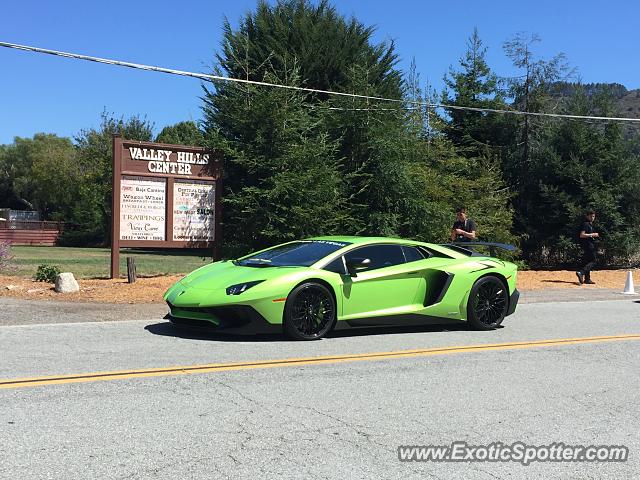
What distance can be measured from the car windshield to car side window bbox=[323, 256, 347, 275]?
17 cm

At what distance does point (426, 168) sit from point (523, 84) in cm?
828

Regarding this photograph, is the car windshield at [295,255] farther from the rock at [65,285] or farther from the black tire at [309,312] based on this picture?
the rock at [65,285]

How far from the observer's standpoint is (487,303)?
30.9ft

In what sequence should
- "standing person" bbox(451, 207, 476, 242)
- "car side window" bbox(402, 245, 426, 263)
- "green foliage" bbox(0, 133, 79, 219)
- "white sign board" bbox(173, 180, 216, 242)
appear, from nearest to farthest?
"car side window" bbox(402, 245, 426, 263), "standing person" bbox(451, 207, 476, 242), "white sign board" bbox(173, 180, 216, 242), "green foliage" bbox(0, 133, 79, 219)

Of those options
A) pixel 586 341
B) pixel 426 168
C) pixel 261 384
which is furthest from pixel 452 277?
pixel 426 168

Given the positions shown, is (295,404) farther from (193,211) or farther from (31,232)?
(31,232)

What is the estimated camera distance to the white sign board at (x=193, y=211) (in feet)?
48.3

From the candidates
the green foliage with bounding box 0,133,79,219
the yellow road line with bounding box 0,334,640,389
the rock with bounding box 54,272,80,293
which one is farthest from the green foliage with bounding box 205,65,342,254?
the green foliage with bounding box 0,133,79,219

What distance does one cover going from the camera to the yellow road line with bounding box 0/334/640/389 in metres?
5.72

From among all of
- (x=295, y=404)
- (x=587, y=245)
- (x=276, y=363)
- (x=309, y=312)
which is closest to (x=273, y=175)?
(x=309, y=312)

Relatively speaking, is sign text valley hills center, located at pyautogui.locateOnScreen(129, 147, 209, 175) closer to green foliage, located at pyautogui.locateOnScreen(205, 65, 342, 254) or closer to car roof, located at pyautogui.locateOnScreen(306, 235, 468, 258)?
green foliage, located at pyautogui.locateOnScreen(205, 65, 342, 254)

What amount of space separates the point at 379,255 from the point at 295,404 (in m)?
3.87

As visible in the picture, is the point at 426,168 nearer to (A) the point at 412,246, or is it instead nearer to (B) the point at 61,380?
(A) the point at 412,246

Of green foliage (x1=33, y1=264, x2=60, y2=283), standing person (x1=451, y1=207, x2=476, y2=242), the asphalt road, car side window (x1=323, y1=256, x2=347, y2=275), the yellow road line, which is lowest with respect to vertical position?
the asphalt road
